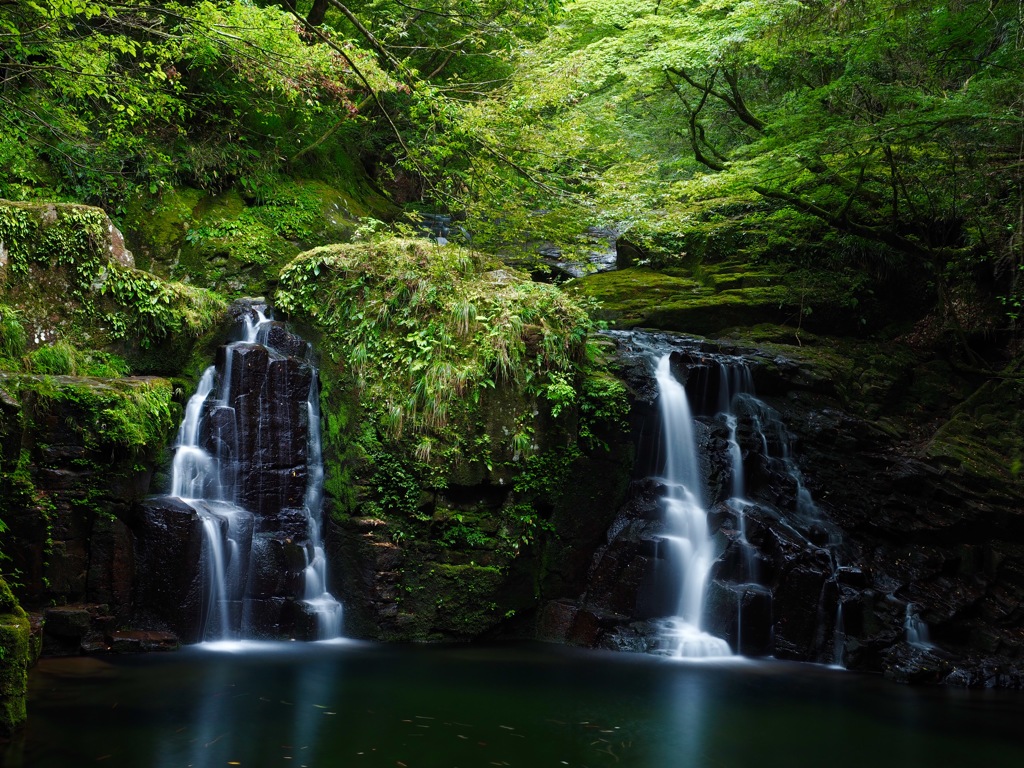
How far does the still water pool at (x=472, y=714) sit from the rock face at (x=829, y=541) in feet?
2.51

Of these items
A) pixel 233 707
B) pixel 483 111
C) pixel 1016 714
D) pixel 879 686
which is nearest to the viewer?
pixel 233 707

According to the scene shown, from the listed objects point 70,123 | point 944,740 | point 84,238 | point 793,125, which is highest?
point 793,125

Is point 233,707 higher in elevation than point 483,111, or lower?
lower

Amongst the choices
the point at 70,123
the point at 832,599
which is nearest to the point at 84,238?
the point at 70,123

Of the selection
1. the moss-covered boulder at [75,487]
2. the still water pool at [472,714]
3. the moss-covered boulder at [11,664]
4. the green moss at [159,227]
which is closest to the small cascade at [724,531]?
the still water pool at [472,714]

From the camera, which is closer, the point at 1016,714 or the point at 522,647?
the point at 1016,714

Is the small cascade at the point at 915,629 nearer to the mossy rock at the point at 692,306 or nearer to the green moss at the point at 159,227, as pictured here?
the mossy rock at the point at 692,306

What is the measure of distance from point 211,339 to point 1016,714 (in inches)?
400

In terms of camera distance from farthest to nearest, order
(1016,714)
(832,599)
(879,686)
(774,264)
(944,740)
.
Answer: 1. (774,264)
2. (832,599)
3. (879,686)
4. (1016,714)
5. (944,740)

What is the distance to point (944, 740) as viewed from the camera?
598cm

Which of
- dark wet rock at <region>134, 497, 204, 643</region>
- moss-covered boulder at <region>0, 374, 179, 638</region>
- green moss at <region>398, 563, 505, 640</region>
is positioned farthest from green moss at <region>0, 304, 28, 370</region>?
green moss at <region>398, 563, 505, 640</region>

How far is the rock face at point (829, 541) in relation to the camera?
845 centimetres

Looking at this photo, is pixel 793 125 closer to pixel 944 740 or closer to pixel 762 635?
pixel 762 635

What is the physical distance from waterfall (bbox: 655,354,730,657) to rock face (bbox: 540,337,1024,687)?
0.16m
